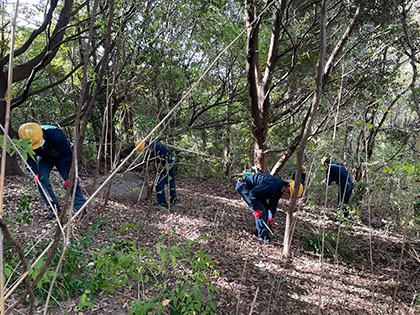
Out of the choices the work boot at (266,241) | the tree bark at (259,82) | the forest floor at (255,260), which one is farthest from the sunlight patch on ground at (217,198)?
the work boot at (266,241)

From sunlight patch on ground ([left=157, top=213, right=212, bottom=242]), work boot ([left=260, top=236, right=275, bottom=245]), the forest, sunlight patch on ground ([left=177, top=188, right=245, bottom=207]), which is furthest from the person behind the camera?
sunlight patch on ground ([left=177, top=188, right=245, bottom=207])

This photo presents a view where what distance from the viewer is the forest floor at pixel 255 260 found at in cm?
320

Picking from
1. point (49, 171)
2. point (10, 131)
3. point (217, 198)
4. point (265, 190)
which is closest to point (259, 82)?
point (265, 190)

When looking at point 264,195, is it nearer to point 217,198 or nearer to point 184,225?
point 184,225

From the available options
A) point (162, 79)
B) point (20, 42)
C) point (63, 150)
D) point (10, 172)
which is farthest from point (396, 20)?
point (20, 42)

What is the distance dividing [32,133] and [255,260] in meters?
3.46

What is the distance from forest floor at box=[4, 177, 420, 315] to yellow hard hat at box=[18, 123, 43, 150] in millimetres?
847

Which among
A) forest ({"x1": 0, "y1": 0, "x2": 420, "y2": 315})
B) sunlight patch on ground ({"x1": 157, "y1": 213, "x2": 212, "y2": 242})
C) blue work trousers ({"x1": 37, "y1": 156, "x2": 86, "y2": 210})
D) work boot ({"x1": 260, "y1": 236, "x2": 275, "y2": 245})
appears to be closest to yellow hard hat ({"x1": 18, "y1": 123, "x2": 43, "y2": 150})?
forest ({"x1": 0, "y1": 0, "x2": 420, "y2": 315})

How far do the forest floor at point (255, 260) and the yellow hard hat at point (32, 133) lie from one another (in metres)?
0.85

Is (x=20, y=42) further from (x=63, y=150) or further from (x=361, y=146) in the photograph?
(x=361, y=146)

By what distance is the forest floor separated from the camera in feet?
10.5

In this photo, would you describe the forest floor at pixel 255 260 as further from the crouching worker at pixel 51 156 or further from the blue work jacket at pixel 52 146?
the blue work jacket at pixel 52 146

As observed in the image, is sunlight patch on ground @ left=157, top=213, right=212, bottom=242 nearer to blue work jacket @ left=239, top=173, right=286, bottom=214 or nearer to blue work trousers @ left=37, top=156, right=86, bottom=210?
blue work jacket @ left=239, top=173, right=286, bottom=214

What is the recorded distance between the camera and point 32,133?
11.9 feet
